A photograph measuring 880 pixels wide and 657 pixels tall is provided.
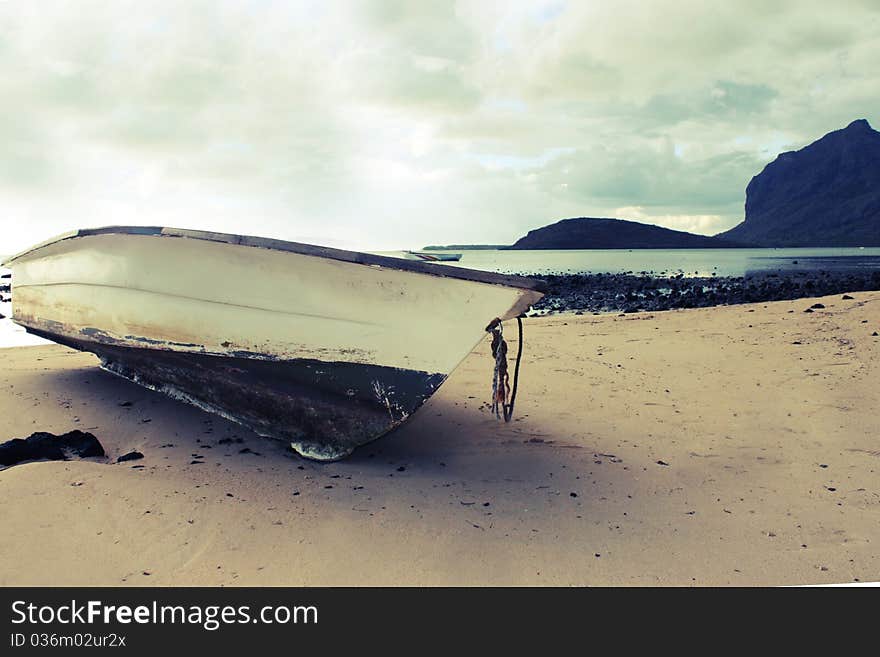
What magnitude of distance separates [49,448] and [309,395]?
1499mm

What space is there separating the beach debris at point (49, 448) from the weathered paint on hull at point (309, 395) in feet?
2.35

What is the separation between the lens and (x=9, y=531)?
8.41 ft

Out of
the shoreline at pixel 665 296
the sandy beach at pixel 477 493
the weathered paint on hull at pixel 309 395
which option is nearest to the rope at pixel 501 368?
the sandy beach at pixel 477 493

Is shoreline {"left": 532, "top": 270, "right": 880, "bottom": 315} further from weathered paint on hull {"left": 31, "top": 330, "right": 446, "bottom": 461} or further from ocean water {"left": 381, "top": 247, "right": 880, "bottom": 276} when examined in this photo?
weathered paint on hull {"left": 31, "top": 330, "right": 446, "bottom": 461}

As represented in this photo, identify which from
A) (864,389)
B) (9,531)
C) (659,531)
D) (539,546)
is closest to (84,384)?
(9,531)

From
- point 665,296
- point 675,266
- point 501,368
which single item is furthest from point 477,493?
point 675,266

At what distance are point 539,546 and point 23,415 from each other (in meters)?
3.82

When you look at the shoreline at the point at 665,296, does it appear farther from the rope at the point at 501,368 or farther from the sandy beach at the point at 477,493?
the rope at the point at 501,368

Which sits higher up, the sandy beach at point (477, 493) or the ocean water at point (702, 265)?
the ocean water at point (702, 265)

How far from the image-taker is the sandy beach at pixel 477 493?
8.09 feet

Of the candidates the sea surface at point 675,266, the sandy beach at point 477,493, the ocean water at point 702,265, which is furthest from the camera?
the ocean water at point 702,265

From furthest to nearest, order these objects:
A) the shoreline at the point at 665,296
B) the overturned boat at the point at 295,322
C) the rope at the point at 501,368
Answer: the shoreline at the point at 665,296
the rope at the point at 501,368
the overturned boat at the point at 295,322

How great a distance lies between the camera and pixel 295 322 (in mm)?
3496
